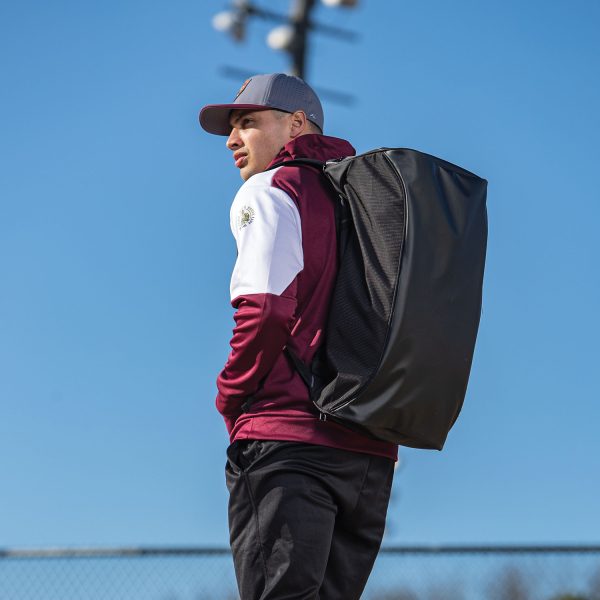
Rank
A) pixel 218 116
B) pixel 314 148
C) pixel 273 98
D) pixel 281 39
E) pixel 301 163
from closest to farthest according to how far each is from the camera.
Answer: pixel 301 163 → pixel 314 148 → pixel 273 98 → pixel 218 116 → pixel 281 39

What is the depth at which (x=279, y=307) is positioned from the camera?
2779mm

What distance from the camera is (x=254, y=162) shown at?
134 inches

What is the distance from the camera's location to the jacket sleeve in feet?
9.13

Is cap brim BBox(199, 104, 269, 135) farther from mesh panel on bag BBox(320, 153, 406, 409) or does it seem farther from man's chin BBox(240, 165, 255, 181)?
mesh panel on bag BBox(320, 153, 406, 409)

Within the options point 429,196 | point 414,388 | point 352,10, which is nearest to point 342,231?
point 429,196

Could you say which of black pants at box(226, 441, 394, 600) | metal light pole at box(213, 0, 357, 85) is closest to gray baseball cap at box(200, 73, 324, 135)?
black pants at box(226, 441, 394, 600)

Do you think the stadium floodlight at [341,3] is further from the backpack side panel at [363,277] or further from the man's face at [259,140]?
the backpack side panel at [363,277]

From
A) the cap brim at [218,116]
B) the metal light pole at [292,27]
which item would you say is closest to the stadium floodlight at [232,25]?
the metal light pole at [292,27]

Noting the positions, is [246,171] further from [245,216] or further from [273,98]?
[245,216]

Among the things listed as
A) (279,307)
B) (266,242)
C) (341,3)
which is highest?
(341,3)

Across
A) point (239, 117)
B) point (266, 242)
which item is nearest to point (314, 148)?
point (239, 117)

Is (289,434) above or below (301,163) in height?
below

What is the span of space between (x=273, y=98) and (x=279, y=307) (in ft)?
2.91

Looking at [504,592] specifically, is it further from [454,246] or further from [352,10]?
[352,10]
